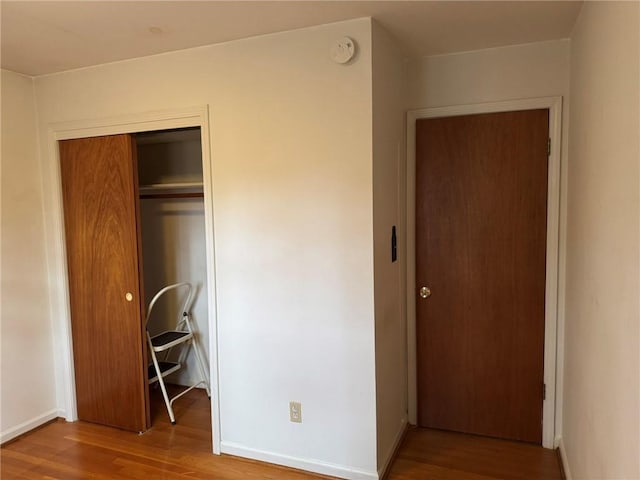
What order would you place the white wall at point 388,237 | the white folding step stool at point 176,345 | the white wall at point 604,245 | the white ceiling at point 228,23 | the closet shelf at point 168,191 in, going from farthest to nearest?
the closet shelf at point 168,191 → the white folding step stool at point 176,345 → the white wall at point 388,237 → the white ceiling at point 228,23 → the white wall at point 604,245

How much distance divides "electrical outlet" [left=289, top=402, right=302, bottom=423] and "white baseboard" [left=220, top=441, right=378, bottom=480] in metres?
0.22

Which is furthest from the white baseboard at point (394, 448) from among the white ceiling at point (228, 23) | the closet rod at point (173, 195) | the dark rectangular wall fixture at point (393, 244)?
the white ceiling at point (228, 23)

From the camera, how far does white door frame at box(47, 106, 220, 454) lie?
259 centimetres

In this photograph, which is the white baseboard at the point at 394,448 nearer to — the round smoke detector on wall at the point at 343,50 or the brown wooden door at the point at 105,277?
the brown wooden door at the point at 105,277

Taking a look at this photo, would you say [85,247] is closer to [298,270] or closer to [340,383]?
[298,270]

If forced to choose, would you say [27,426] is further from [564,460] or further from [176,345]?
[564,460]

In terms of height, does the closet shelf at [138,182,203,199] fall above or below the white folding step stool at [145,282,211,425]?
above

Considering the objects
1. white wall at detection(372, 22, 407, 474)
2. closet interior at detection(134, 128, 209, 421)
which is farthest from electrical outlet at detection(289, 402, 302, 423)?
closet interior at detection(134, 128, 209, 421)

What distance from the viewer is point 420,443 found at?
2.80 meters

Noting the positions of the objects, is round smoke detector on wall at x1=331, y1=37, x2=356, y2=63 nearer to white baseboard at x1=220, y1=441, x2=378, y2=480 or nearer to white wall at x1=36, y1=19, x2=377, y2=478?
white wall at x1=36, y1=19, x2=377, y2=478

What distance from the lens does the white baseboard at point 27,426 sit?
2910 mm

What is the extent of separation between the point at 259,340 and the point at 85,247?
56.0 inches

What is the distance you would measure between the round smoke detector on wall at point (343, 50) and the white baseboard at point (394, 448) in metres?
2.10

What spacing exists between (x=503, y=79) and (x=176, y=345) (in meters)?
3.00
